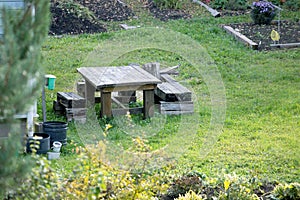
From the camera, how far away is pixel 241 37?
12.3 meters

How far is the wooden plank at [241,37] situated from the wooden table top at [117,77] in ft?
12.9

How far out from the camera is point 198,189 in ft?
18.1

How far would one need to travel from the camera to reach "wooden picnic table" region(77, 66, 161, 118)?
305 inches

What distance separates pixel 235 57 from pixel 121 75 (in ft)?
12.2

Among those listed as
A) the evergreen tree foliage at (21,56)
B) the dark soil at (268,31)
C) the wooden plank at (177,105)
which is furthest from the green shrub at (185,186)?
the dark soil at (268,31)

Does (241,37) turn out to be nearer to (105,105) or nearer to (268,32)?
(268,32)

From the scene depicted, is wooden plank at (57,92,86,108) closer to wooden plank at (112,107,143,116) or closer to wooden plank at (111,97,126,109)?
wooden plank at (112,107,143,116)

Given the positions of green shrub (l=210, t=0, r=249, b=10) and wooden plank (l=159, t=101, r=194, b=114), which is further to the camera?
green shrub (l=210, t=0, r=249, b=10)

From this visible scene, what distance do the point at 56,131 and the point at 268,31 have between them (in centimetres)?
721

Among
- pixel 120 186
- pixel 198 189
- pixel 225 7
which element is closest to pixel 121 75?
pixel 198 189

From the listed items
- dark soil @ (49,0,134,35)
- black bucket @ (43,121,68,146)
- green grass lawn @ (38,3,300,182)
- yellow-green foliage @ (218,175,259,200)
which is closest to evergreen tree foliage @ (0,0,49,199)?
yellow-green foliage @ (218,175,259,200)

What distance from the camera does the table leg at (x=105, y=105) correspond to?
7.86 meters

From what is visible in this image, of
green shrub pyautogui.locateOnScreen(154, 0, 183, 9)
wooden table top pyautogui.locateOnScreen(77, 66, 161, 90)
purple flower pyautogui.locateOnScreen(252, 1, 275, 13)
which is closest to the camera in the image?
wooden table top pyautogui.locateOnScreen(77, 66, 161, 90)

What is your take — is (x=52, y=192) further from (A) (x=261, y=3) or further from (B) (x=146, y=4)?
(B) (x=146, y=4)
